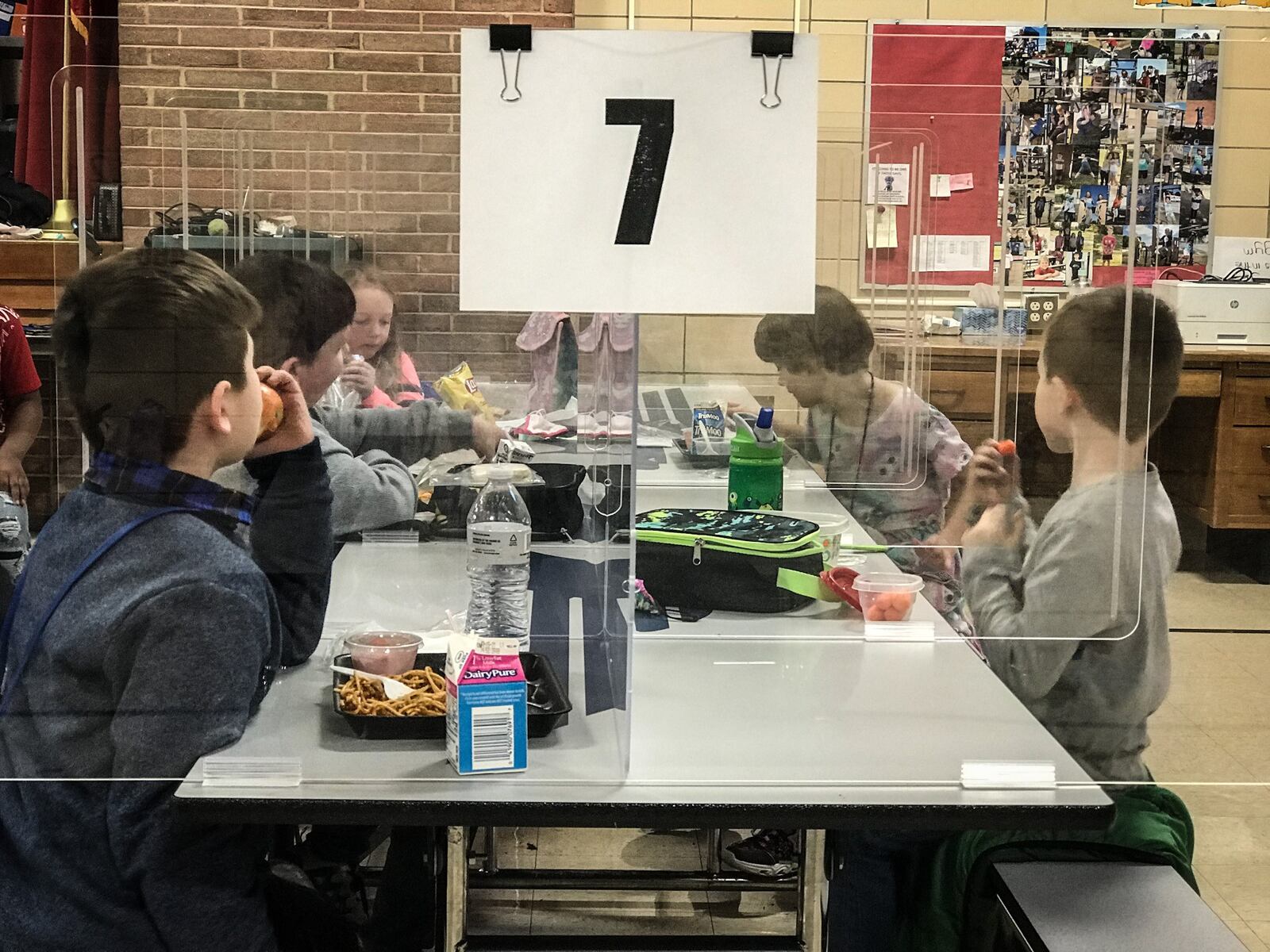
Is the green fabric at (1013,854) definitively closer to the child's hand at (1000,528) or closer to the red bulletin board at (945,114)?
the child's hand at (1000,528)

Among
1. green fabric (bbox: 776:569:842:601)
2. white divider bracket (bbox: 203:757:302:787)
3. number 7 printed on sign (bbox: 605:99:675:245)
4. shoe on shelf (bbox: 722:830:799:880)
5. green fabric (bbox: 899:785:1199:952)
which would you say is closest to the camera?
number 7 printed on sign (bbox: 605:99:675:245)

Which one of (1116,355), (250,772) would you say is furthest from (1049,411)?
(250,772)

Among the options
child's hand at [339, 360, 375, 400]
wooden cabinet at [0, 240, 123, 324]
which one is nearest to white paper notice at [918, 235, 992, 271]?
child's hand at [339, 360, 375, 400]

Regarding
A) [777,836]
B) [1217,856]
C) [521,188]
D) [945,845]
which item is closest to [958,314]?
[521,188]

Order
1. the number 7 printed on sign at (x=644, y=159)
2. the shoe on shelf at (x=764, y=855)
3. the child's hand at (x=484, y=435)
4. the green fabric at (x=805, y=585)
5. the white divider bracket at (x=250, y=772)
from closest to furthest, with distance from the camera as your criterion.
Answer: the number 7 printed on sign at (x=644, y=159) < the white divider bracket at (x=250, y=772) < the child's hand at (x=484, y=435) < the green fabric at (x=805, y=585) < the shoe on shelf at (x=764, y=855)

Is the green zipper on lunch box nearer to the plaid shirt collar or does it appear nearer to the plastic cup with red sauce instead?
the plastic cup with red sauce

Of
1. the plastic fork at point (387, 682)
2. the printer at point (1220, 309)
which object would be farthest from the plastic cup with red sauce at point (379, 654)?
the printer at point (1220, 309)

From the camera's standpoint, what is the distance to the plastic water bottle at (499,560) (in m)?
1.32

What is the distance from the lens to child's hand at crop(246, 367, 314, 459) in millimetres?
1188

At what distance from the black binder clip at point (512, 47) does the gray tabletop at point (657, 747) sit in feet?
1.31

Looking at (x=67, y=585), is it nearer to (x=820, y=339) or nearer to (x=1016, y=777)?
(x=820, y=339)

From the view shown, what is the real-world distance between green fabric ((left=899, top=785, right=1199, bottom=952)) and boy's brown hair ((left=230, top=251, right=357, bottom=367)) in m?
0.89

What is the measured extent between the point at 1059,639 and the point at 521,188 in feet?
2.24

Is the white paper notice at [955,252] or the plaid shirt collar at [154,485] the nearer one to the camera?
the plaid shirt collar at [154,485]
